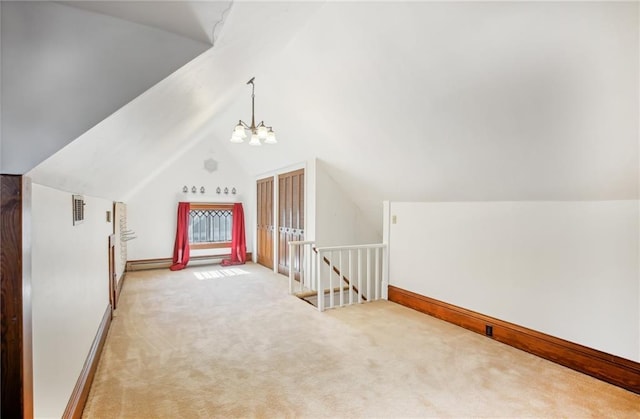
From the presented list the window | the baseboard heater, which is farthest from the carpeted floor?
the window

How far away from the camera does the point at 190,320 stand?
3.36 metres

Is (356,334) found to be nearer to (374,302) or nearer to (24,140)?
(374,302)

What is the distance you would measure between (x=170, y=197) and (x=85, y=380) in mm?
4970

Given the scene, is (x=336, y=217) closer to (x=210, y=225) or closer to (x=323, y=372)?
(x=323, y=372)

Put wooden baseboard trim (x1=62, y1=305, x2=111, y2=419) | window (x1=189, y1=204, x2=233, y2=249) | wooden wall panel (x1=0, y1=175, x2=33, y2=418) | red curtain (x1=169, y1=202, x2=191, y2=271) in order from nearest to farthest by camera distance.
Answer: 1. wooden wall panel (x1=0, y1=175, x2=33, y2=418)
2. wooden baseboard trim (x1=62, y1=305, x2=111, y2=419)
3. red curtain (x1=169, y1=202, x2=191, y2=271)
4. window (x1=189, y1=204, x2=233, y2=249)

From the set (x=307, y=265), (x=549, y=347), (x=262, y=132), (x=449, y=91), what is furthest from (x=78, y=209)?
(x=549, y=347)

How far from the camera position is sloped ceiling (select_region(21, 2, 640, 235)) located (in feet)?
4.91

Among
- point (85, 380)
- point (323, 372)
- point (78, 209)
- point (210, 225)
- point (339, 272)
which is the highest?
point (78, 209)

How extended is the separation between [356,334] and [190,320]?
6.15ft

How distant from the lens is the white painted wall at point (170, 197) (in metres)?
6.11

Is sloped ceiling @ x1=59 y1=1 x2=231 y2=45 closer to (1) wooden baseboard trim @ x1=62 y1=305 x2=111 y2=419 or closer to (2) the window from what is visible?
(1) wooden baseboard trim @ x1=62 y1=305 x2=111 y2=419

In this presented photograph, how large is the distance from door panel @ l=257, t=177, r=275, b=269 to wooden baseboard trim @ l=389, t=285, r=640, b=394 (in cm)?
353

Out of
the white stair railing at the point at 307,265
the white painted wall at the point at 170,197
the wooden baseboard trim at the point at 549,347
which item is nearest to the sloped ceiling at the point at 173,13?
the wooden baseboard trim at the point at 549,347

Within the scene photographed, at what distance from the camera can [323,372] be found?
227 cm
